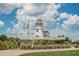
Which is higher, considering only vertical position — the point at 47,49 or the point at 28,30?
the point at 28,30

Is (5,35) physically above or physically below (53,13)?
below

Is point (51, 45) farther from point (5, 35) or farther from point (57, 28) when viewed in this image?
point (5, 35)

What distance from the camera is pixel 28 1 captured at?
3.43 m

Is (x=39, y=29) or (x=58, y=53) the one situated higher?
(x=39, y=29)

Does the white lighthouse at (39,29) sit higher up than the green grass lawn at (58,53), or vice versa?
the white lighthouse at (39,29)

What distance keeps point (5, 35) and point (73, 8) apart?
1069 mm

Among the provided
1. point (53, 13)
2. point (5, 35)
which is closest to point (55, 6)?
point (53, 13)

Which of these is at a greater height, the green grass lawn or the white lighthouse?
the white lighthouse

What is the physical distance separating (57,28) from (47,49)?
0.34 m

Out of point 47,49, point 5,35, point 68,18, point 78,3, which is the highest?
point 78,3

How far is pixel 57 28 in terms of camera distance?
3.42 metres

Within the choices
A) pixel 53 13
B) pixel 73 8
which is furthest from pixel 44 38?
pixel 73 8

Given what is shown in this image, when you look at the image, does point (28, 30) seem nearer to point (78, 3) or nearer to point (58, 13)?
point (58, 13)

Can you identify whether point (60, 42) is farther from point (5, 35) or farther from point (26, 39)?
point (5, 35)
